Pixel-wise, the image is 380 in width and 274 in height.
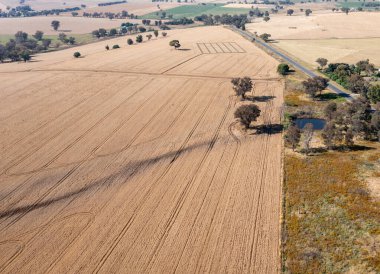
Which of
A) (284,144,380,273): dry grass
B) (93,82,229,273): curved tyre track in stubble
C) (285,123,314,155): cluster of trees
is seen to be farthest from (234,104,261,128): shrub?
(284,144,380,273): dry grass

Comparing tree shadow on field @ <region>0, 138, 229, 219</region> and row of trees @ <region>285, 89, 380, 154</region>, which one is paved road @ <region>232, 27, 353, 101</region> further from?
tree shadow on field @ <region>0, 138, 229, 219</region>

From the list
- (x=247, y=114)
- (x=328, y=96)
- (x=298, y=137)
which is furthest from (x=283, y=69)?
(x=298, y=137)

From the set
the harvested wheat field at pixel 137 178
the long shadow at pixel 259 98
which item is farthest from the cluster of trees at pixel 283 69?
the long shadow at pixel 259 98

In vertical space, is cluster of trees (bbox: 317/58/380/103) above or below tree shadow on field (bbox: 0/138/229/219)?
above

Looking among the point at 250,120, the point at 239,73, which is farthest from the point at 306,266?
the point at 239,73

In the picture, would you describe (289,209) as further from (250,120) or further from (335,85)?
(335,85)

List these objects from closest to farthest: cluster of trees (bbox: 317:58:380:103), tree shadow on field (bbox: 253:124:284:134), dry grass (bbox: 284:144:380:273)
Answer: dry grass (bbox: 284:144:380:273) < tree shadow on field (bbox: 253:124:284:134) < cluster of trees (bbox: 317:58:380:103)
